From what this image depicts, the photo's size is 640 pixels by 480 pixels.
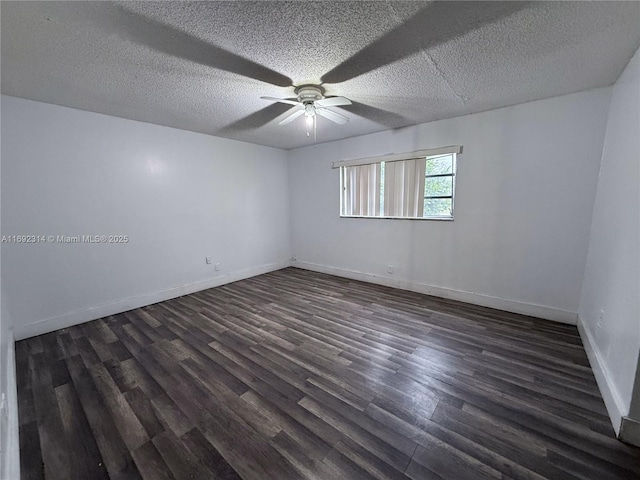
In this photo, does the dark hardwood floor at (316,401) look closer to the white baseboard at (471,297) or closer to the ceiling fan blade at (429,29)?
the white baseboard at (471,297)

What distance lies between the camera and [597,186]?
7.81 ft

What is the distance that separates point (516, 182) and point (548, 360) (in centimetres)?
184

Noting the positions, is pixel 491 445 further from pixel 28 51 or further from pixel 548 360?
pixel 28 51

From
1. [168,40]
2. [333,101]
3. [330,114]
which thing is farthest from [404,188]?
[168,40]

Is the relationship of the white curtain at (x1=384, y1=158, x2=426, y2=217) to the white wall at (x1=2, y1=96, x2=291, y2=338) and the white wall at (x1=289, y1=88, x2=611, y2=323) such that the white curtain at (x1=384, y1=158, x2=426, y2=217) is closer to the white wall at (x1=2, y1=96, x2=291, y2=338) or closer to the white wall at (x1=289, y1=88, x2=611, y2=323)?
Result: the white wall at (x1=289, y1=88, x2=611, y2=323)

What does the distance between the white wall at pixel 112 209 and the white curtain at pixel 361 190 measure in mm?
1693

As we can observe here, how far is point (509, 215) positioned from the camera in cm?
288

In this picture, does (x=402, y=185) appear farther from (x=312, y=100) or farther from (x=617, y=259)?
(x=617, y=259)

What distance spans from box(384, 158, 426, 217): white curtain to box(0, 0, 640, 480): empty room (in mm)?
34

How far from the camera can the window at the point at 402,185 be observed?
3.35 metres

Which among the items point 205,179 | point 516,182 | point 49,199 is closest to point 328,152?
point 205,179

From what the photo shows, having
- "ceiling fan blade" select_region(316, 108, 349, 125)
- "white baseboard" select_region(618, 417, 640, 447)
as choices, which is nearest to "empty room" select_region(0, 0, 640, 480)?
"white baseboard" select_region(618, 417, 640, 447)

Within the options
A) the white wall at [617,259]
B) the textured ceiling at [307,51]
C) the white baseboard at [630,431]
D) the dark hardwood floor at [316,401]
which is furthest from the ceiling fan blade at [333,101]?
the white baseboard at [630,431]

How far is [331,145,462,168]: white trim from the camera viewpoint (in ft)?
10.4
